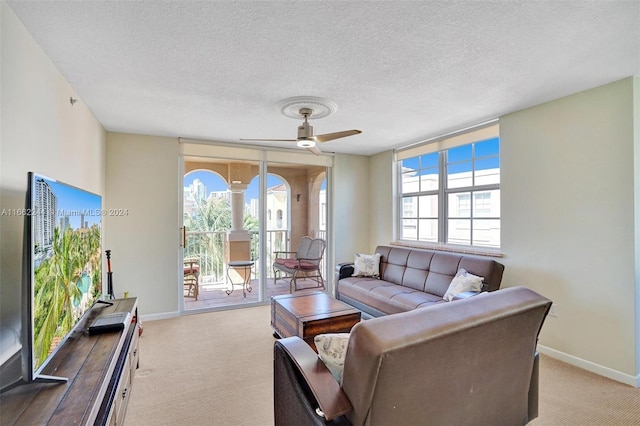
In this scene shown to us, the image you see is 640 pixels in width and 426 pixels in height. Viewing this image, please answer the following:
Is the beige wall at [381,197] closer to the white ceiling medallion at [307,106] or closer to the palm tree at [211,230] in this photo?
the palm tree at [211,230]

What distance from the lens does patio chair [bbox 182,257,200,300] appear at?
178 inches

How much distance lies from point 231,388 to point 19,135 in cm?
212

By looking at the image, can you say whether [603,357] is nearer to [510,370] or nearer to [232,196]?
[510,370]

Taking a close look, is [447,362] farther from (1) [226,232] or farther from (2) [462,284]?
(1) [226,232]

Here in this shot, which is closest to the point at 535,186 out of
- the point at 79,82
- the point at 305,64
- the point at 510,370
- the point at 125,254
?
the point at 510,370

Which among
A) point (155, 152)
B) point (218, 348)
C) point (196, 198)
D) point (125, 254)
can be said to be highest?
point (155, 152)

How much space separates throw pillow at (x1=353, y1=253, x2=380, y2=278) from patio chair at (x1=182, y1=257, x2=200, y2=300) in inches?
91.9

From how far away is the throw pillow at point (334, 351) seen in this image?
1.41m

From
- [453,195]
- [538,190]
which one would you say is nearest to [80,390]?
[538,190]

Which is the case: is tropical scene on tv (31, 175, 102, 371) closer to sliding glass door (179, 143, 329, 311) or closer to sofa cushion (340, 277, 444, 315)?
sliding glass door (179, 143, 329, 311)

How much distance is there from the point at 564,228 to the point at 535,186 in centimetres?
48

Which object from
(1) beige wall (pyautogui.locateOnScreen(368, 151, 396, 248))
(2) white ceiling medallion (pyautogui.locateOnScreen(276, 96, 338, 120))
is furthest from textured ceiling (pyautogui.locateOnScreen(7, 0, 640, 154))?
(1) beige wall (pyautogui.locateOnScreen(368, 151, 396, 248))

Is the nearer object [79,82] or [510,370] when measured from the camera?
[510,370]

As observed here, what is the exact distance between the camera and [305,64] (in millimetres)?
2223
